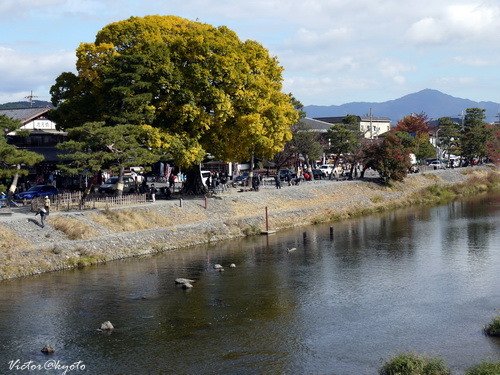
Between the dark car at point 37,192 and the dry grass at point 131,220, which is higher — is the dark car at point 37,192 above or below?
above

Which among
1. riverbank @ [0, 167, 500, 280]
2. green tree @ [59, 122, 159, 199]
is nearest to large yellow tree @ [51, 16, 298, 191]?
green tree @ [59, 122, 159, 199]

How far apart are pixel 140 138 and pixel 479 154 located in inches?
2448

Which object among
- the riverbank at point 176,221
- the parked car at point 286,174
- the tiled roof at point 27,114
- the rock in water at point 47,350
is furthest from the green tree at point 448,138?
the rock in water at point 47,350

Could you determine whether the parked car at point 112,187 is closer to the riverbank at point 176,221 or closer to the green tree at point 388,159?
the riverbank at point 176,221

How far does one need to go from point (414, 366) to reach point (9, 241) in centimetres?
2522

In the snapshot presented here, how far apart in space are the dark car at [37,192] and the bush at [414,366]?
1468 inches

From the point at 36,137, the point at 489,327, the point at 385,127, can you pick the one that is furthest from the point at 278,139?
the point at 385,127

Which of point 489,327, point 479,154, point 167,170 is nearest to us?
point 489,327

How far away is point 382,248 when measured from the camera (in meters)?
44.9

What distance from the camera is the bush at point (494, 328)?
25578 millimetres

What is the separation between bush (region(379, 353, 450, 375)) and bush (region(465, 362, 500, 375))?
939 millimetres

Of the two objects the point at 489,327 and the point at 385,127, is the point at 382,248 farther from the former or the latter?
the point at 385,127

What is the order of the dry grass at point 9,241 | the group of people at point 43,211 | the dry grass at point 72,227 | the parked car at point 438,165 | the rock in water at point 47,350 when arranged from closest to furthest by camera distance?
the rock in water at point 47,350, the dry grass at point 9,241, the group of people at point 43,211, the dry grass at point 72,227, the parked car at point 438,165

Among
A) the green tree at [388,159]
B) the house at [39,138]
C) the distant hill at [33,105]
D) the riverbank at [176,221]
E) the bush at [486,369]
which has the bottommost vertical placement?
the bush at [486,369]
